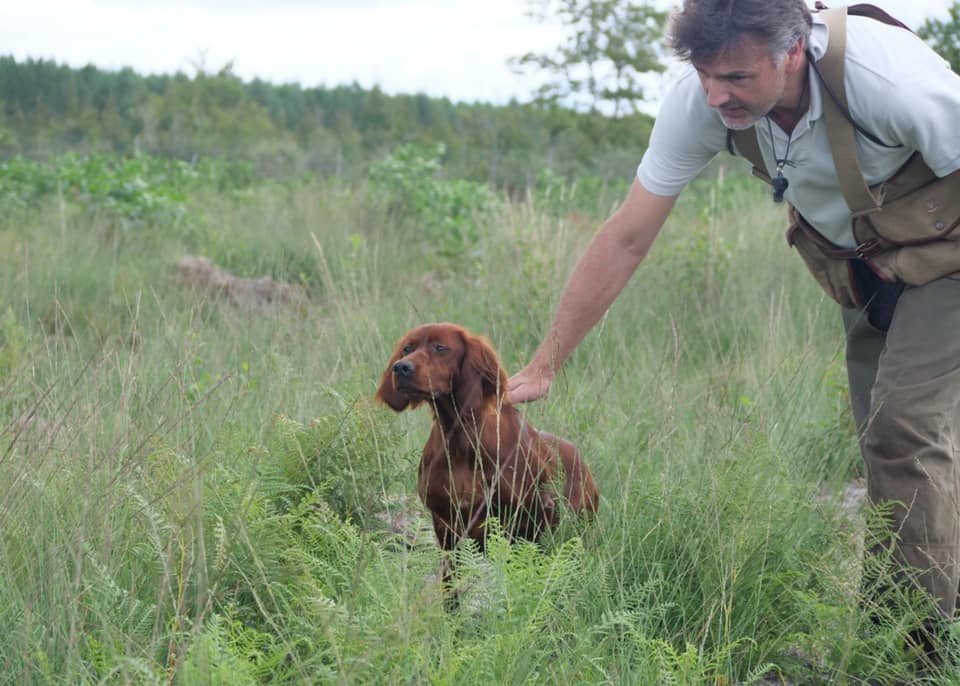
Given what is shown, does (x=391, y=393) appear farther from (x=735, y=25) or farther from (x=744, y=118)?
(x=735, y=25)

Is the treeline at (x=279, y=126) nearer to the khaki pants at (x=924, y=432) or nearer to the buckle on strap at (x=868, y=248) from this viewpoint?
the buckle on strap at (x=868, y=248)

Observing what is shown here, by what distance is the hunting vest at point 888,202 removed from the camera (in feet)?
10.6

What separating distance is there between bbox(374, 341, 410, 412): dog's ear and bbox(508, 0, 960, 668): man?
368 mm

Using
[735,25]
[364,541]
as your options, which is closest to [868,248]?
[735,25]

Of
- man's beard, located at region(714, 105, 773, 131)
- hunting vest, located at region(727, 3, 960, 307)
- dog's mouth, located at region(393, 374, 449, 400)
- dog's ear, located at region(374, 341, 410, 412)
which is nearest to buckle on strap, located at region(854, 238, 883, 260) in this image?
hunting vest, located at region(727, 3, 960, 307)

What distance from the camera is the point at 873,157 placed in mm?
3305

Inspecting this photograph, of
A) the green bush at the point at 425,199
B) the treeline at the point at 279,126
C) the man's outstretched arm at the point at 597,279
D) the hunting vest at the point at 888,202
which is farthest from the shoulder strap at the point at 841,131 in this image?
the treeline at the point at 279,126

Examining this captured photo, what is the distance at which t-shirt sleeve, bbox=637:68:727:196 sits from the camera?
11.4ft

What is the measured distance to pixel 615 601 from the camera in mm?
3156

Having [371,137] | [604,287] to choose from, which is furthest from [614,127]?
[604,287]

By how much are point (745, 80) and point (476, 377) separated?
1.24m

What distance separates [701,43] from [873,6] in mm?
732

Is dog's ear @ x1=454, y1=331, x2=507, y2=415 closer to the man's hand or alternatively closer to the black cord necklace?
the man's hand

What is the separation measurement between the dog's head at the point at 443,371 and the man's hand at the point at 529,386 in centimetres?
4
